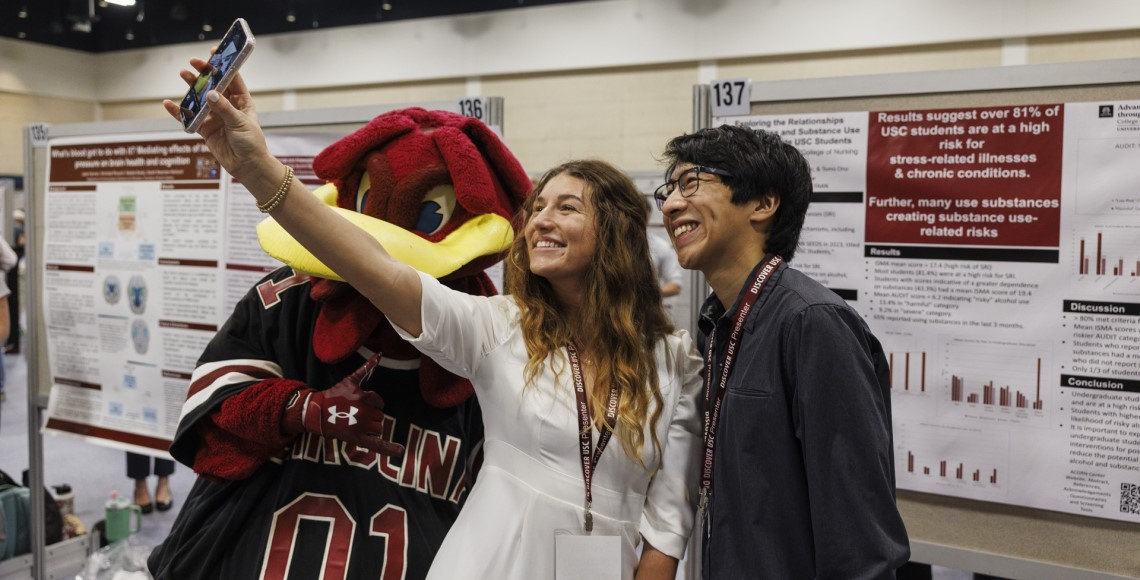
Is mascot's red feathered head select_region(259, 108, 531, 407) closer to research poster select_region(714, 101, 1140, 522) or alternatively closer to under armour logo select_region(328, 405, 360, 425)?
under armour logo select_region(328, 405, 360, 425)

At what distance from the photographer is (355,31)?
29.5ft

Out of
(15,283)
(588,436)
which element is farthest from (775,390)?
(15,283)

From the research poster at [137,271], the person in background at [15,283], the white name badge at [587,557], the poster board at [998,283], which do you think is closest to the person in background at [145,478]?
the research poster at [137,271]

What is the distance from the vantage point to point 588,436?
55.5 inches

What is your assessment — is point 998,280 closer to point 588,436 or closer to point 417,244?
point 588,436

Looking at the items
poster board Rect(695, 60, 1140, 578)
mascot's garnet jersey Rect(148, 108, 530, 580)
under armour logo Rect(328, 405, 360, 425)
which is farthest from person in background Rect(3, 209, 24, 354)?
poster board Rect(695, 60, 1140, 578)

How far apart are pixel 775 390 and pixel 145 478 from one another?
4.45 m

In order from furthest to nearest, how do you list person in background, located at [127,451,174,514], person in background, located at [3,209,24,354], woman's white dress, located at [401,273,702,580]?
person in background, located at [3,209,24,354], person in background, located at [127,451,174,514], woman's white dress, located at [401,273,702,580]

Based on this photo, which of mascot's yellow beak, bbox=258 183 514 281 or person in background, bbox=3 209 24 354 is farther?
person in background, bbox=3 209 24 354

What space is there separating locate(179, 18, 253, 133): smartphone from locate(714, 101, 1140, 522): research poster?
4.23 feet

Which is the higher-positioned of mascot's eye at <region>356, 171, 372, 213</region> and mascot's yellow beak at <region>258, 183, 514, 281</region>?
mascot's eye at <region>356, 171, 372, 213</region>

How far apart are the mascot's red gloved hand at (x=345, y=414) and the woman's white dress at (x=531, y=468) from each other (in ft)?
0.53

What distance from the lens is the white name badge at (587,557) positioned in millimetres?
1377

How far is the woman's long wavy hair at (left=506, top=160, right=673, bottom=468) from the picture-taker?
1.45 m
